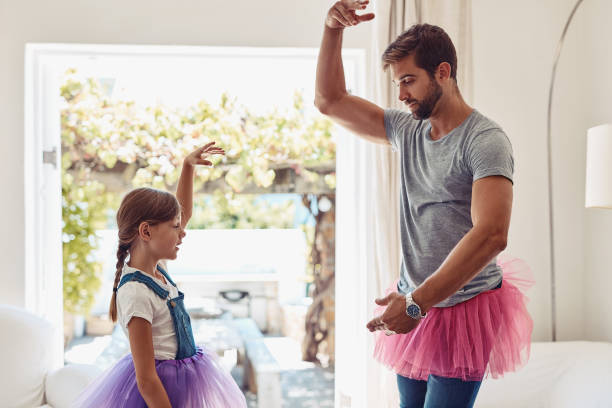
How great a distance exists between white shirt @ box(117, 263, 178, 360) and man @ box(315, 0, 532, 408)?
1.83 feet

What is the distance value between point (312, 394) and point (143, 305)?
1.64m

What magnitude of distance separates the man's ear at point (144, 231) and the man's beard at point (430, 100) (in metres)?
0.72

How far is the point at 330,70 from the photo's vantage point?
1.59 metres

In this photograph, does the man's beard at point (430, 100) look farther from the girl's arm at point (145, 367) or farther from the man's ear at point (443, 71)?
the girl's arm at point (145, 367)

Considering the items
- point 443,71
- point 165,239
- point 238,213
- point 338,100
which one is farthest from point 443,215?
point 238,213

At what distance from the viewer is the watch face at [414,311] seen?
1236 millimetres

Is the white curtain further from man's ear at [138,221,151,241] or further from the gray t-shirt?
man's ear at [138,221,151,241]

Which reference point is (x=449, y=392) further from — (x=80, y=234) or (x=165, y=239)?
(x=80, y=234)

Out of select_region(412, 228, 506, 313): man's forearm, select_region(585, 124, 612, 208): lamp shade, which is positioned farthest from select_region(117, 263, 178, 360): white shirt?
select_region(585, 124, 612, 208): lamp shade

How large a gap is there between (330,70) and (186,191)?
562 mm

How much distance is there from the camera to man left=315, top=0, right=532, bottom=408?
1.31 metres

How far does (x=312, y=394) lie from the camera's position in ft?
9.56

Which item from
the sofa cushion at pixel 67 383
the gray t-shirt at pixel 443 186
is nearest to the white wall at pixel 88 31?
the sofa cushion at pixel 67 383

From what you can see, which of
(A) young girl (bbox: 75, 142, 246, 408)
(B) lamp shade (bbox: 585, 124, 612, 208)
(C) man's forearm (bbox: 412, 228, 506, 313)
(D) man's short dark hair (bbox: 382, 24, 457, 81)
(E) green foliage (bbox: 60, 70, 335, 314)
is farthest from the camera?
(E) green foliage (bbox: 60, 70, 335, 314)
